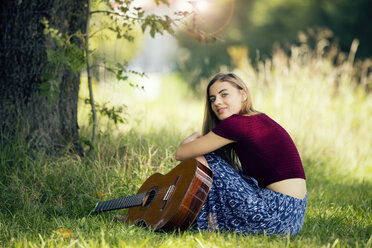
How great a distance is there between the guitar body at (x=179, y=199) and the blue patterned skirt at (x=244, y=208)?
0.12 m

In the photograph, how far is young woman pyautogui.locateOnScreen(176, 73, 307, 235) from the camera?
8.27ft

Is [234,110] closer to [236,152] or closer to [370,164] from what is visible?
[236,152]

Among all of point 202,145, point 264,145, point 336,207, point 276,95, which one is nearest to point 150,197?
point 202,145

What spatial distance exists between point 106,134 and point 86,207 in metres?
0.87

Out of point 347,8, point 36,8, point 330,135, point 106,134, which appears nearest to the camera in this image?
point 36,8

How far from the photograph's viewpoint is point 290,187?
260 cm

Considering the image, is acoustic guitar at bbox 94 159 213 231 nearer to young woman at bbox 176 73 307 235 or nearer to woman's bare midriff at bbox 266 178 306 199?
young woman at bbox 176 73 307 235

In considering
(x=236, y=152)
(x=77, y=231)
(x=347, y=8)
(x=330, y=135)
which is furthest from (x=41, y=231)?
(x=347, y=8)

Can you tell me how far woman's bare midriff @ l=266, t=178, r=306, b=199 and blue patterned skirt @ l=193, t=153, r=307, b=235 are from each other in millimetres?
33

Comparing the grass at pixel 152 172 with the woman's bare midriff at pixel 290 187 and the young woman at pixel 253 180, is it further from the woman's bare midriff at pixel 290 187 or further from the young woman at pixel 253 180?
the woman's bare midriff at pixel 290 187

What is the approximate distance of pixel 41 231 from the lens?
2.49 meters

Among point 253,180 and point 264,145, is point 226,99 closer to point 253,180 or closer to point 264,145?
point 264,145

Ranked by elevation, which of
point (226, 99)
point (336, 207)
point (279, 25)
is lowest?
point (336, 207)

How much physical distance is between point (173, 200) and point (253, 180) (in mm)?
547
